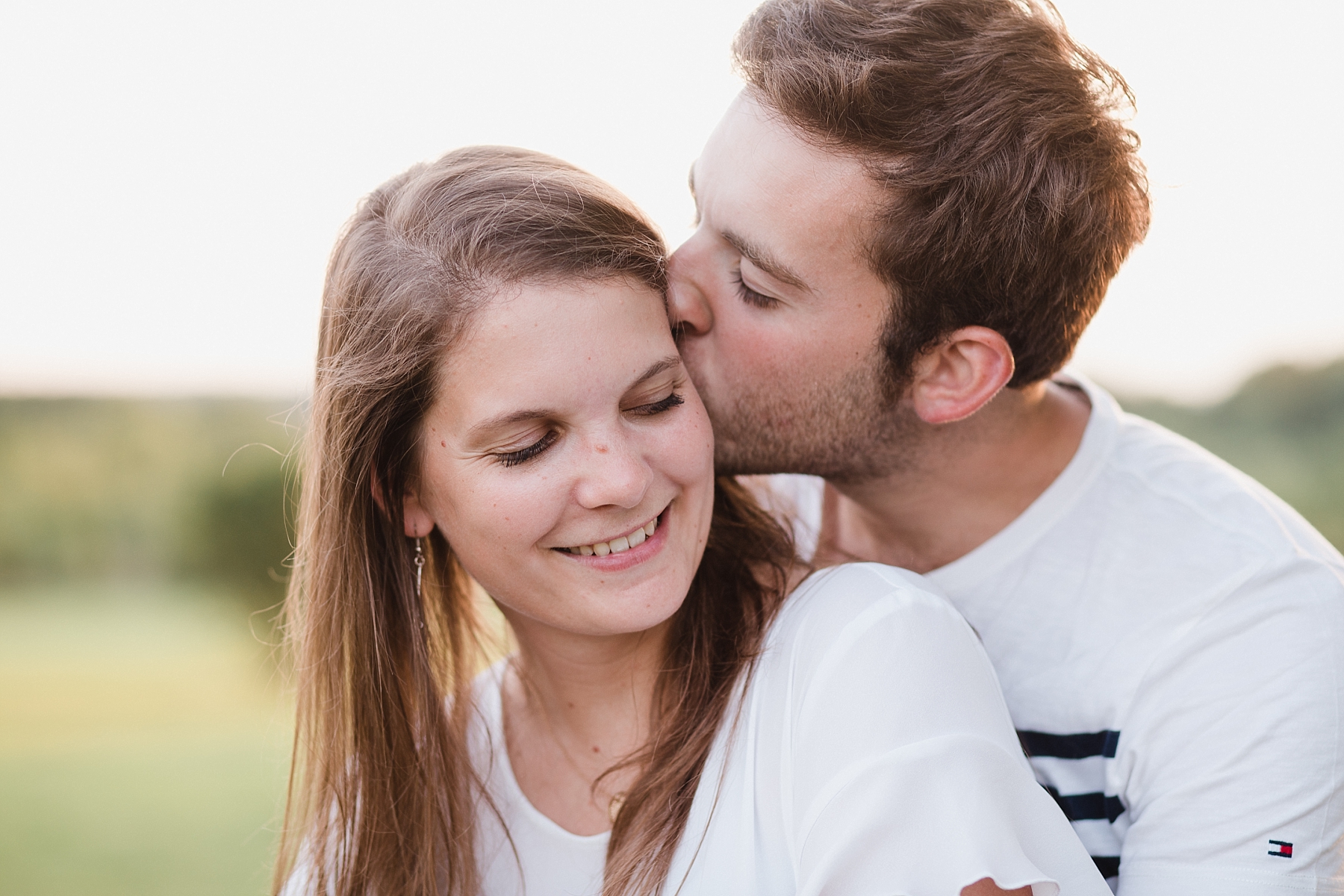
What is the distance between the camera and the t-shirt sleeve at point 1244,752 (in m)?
1.97

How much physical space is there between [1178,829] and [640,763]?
107cm

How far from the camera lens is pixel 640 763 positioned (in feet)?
6.44

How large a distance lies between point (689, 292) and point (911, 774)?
116cm

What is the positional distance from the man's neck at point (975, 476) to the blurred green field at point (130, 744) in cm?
441

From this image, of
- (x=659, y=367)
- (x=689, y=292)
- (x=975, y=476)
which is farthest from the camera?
(x=975, y=476)

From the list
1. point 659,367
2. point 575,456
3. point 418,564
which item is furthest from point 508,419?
point 418,564

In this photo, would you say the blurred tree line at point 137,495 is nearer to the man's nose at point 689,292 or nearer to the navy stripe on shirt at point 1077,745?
the man's nose at point 689,292

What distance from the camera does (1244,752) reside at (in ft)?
6.56

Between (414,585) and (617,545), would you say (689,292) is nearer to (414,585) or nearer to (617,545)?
(617,545)

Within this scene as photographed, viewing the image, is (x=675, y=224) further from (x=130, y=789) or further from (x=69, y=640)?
(x=69, y=640)

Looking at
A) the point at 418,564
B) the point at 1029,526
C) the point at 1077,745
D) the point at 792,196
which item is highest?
the point at 792,196

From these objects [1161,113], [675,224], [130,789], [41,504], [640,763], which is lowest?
[130,789]

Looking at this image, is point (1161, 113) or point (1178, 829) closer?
point (1178, 829)

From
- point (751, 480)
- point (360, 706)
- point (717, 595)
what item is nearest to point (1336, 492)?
point (751, 480)
